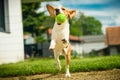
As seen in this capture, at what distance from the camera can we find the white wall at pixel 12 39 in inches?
579

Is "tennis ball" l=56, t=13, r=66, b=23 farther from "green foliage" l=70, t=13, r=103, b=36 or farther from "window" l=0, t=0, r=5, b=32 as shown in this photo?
"green foliage" l=70, t=13, r=103, b=36

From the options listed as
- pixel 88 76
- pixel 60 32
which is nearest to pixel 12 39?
pixel 88 76

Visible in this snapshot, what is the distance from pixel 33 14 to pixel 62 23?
36.5 m

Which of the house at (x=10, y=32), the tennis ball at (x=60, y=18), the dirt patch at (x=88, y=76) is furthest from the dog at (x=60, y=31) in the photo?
the house at (x=10, y=32)

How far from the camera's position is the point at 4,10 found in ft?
52.0

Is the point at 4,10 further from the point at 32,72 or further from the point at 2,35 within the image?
the point at 32,72

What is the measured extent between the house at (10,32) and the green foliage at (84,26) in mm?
67963

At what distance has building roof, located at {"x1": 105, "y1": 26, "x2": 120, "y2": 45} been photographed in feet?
192

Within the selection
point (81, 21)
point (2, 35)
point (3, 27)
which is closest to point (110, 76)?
point (2, 35)

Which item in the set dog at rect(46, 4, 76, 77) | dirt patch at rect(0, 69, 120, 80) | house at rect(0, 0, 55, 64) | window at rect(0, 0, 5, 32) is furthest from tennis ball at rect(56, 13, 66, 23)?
window at rect(0, 0, 5, 32)

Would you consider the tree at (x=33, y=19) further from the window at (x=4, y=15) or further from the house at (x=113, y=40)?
the window at (x=4, y=15)

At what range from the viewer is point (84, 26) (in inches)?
4028

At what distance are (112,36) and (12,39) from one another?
152 ft

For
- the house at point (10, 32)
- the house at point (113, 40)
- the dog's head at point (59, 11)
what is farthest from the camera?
the house at point (113, 40)
